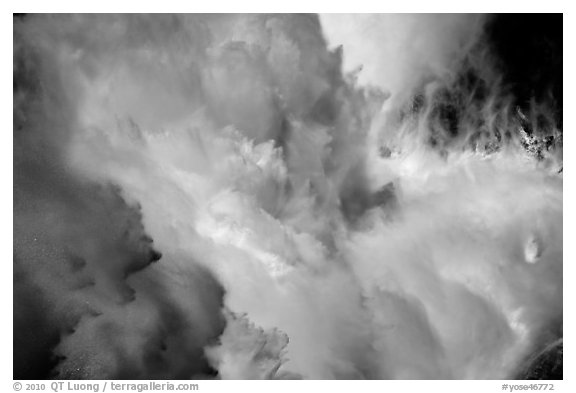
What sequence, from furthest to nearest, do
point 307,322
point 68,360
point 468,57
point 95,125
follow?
1. point 468,57
2. point 307,322
3. point 95,125
4. point 68,360

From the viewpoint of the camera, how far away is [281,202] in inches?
328

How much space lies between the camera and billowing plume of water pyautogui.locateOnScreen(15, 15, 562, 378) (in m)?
7.05

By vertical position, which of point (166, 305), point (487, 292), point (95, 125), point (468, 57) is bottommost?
point (166, 305)

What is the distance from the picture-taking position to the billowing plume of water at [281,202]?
23.1 feet

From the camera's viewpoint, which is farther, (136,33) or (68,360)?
(136,33)

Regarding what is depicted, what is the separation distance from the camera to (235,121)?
8117mm

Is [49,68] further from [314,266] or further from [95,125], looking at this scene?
[314,266]
